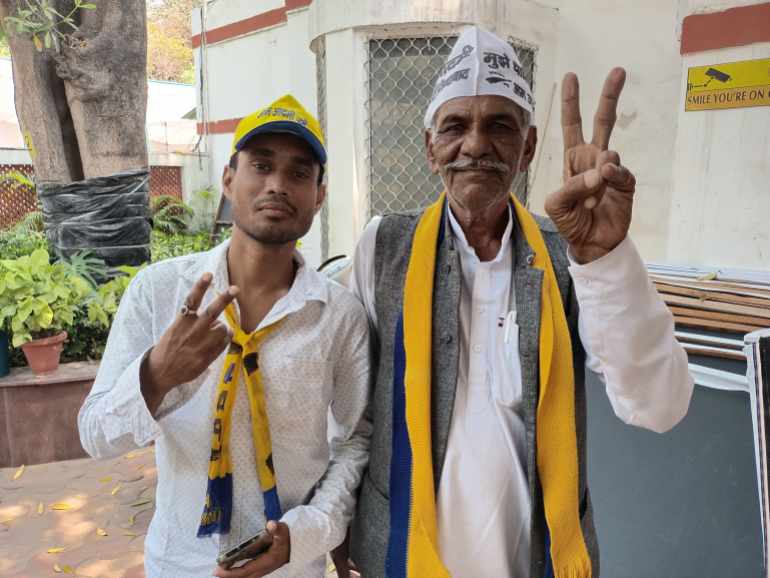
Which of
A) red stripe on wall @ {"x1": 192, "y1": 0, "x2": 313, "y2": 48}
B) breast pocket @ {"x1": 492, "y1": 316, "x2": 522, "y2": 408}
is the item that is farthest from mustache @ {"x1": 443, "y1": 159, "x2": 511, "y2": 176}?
red stripe on wall @ {"x1": 192, "y1": 0, "x2": 313, "y2": 48}

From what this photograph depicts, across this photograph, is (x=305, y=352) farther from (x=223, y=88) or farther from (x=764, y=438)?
(x=223, y=88)

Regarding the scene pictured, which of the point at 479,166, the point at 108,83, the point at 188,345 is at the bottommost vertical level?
the point at 188,345

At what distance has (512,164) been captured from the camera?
142cm

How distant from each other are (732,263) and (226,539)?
2.85 meters

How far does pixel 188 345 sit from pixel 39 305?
3.39 metres

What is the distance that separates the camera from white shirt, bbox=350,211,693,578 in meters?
1.16

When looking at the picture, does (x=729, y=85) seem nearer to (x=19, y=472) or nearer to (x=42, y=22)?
(x=42, y=22)

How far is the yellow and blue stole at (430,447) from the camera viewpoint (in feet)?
4.22

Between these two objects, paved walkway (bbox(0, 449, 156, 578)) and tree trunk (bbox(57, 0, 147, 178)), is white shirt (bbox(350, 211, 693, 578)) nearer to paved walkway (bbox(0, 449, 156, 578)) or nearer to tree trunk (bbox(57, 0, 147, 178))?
paved walkway (bbox(0, 449, 156, 578))

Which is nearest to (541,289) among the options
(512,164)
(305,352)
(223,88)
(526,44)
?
(512,164)

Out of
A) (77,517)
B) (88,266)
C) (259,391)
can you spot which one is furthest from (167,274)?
(88,266)

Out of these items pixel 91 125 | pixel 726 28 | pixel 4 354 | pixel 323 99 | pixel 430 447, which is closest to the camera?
pixel 430 447

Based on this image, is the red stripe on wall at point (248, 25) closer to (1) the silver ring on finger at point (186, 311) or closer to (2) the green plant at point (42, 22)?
(2) the green plant at point (42, 22)

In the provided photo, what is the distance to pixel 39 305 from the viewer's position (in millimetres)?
3945
